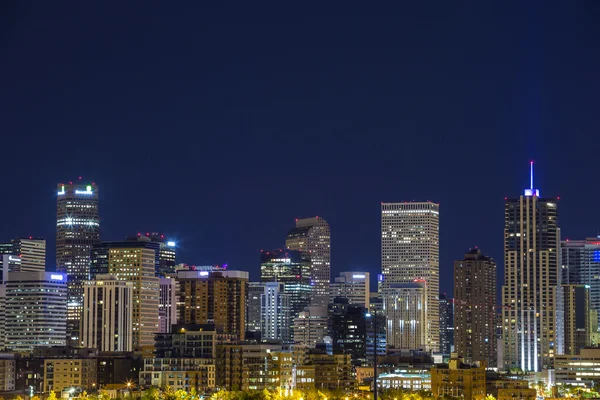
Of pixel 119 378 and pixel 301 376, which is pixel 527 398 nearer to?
pixel 301 376

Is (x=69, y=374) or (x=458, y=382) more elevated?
(x=69, y=374)

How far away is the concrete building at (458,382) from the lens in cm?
16988

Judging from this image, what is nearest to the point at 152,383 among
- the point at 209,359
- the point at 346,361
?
the point at 209,359

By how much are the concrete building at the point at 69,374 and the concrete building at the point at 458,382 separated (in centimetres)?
4815

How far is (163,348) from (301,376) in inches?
737

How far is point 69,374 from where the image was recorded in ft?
640

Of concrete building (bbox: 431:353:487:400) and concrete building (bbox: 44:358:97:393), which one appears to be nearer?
concrete building (bbox: 431:353:487:400)

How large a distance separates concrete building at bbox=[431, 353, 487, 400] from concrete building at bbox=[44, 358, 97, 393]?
4815 centimetres

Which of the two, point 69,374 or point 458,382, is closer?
point 458,382

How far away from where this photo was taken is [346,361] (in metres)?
200

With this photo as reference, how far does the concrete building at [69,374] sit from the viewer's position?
191250 millimetres

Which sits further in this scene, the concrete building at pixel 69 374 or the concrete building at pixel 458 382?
the concrete building at pixel 69 374

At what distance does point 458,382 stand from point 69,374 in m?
56.5

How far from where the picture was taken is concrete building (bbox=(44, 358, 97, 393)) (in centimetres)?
19125
